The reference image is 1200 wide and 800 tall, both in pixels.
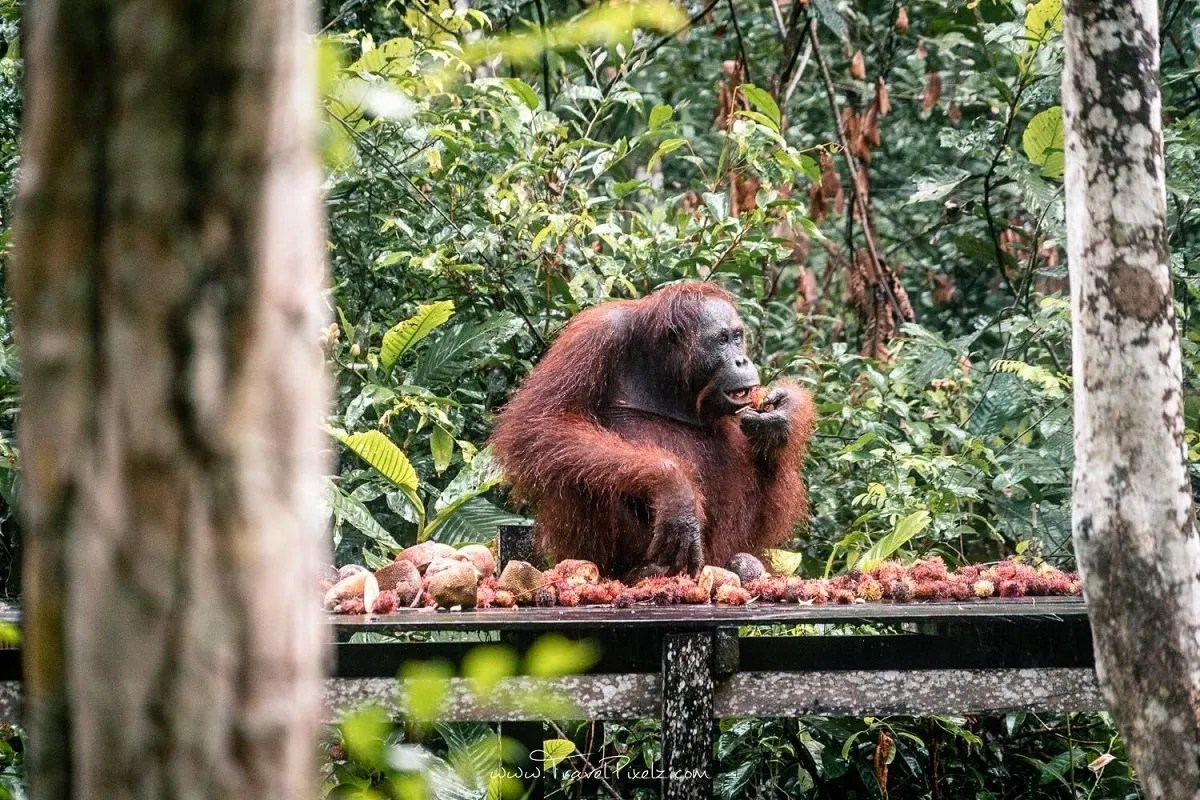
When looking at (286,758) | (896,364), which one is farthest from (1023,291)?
(286,758)

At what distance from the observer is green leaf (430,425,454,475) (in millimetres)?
4688

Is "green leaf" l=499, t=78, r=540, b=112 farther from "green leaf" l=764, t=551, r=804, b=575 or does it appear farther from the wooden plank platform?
the wooden plank platform

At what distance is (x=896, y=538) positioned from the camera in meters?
4.35

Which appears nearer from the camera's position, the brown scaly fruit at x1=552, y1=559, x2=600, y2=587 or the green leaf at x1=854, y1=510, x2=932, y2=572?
the brown scaly fruit at x1=552, y1=559, x2=600, y2=587

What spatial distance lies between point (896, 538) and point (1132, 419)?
7.47ft

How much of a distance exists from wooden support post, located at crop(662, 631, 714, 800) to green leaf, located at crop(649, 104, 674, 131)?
259 cm

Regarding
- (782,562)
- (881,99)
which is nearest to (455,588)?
(782,562)

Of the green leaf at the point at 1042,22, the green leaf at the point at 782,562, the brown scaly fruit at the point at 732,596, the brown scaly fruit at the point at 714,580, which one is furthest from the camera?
the green leaf at the point at 1042,22

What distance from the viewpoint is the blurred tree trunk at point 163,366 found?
0.73m

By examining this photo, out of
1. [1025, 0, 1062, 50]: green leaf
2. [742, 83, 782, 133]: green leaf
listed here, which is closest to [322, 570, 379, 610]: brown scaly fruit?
[742, 83, 782, 133]: green leaf

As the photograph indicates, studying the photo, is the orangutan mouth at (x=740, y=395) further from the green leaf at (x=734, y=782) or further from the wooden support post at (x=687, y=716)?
the wooden support post at (x=687, y=716)

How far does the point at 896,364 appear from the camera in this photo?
213 inches

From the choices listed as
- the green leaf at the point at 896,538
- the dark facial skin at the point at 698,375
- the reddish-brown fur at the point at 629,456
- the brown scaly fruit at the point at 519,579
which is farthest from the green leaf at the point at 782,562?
the brown scaly fruit at the point at 519,579

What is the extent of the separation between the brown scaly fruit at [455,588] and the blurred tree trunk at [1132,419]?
60.0 inches
